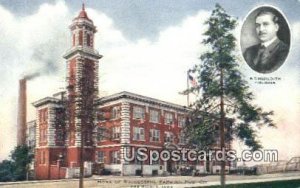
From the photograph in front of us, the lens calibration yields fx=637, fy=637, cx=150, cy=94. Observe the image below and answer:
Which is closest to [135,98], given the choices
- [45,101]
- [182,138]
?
[182,138]

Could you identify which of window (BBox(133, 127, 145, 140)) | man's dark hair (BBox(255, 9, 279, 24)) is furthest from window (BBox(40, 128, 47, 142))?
man's dark hair (BBox(255, 9, 279, 24))

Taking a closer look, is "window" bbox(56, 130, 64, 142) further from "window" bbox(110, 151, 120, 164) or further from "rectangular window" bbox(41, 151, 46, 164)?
"window" bbox(110, 151, 120, 164)

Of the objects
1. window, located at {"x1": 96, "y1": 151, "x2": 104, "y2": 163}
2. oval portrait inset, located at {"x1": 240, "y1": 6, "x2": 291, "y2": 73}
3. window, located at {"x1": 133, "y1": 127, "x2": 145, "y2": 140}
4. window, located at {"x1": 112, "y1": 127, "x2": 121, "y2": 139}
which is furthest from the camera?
oval portrait inset, located at {"x1": 240, "y1": 6, "x2": 291, "y2": 73}

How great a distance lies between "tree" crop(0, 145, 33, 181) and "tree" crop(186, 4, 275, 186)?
1678 mm

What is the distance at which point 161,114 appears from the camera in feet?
20.0

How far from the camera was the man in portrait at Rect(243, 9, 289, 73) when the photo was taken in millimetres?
6637

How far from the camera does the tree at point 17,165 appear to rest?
17.5 feet

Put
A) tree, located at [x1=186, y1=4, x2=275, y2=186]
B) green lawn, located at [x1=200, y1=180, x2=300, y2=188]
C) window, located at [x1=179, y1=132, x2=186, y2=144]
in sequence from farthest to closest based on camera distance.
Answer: green lawn, located at [x1=200, y1=180, x2=300, y2=188] < tree, located at [x1=186, y1=4, x2=275, y2=186] < window, located at [x1=179, y1=132, x2=186, y2=144]

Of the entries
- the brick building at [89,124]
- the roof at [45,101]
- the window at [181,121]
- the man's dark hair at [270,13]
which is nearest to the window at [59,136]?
the brick building at [89,124]

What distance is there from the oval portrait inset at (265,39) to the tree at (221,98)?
16cm

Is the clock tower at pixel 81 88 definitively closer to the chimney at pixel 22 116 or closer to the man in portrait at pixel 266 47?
the chimney at pixel 22 116

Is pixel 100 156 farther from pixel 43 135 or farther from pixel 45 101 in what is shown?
pixel 45 101

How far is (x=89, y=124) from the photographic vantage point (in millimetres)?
5746

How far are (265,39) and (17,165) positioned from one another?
2.90m
